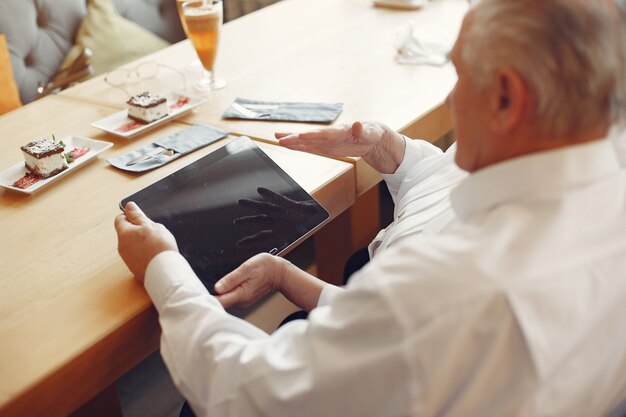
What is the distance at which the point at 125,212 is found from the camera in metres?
1.10

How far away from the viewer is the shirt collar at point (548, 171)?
0.73 m

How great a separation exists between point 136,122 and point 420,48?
31.3 inches

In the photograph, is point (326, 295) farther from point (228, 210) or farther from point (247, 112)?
point (247, 112)

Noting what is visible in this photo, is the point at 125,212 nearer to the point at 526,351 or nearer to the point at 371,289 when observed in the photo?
the point at 371,289

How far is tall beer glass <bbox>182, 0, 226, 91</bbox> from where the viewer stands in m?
1.64

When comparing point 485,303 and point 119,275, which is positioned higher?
point 485,303

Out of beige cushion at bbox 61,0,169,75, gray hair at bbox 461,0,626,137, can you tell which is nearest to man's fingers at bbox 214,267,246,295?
gray hair at bbox 461,0,626,137

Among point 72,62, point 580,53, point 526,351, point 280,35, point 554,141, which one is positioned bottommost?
point 72,62

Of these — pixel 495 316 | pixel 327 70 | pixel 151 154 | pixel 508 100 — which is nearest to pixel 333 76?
pixel 327 70

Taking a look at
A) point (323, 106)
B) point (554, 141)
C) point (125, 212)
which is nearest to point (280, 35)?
point (323, 106)

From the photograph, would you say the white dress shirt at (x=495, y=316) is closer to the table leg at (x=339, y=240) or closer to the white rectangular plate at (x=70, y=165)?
the white rectangular plate at (x=70, y=165)

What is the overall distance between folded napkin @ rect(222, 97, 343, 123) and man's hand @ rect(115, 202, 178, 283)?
1.72 ft

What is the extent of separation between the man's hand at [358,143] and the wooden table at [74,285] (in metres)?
0.03

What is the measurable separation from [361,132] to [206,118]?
0.41 meters
